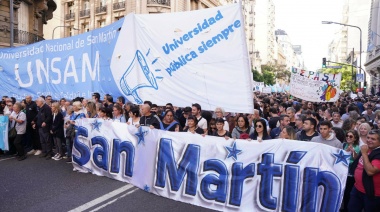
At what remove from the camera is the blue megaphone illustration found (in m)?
6.06

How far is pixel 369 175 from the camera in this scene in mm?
3879

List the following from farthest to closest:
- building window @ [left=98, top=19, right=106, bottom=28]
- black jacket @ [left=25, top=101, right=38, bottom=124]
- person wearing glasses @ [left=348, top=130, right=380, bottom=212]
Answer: building window @ [left=98, top=19, right=106, bottom=28], black jacket @ [left=25, top=101, right=38, bottom=124], person wearing glasses @ [left=348, top=130, right=380, bottom=212]

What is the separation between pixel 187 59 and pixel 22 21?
71.8 feet

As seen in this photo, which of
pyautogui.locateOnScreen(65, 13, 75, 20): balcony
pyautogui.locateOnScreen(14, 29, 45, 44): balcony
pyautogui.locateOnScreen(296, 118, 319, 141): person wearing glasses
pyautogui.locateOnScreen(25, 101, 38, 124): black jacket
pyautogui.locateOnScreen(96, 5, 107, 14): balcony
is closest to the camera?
pyautogui.locateOnScreen(296, 118, 319, 141): person wearing glasses

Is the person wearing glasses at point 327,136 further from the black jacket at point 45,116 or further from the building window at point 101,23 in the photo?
the building window at point 101,23

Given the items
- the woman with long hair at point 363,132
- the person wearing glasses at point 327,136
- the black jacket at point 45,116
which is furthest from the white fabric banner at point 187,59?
the black jacket at point 45,116

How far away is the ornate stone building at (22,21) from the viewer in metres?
21.2

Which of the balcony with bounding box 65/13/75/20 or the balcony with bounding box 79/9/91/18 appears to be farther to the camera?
the balcony with bounding box 65/13/75/20

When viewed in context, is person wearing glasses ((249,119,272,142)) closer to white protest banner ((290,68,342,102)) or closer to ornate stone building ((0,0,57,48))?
white protest banner ((290,68,342,102))

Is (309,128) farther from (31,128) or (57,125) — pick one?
(31,128)

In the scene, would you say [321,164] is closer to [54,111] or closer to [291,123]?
[291,123]

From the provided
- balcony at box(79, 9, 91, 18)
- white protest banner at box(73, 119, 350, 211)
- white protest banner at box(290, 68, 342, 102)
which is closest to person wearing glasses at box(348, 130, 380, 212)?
white protest banner at box(73, 119, 350, 211)

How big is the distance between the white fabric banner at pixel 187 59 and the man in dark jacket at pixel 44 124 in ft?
9.40

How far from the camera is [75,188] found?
6.08 meters
